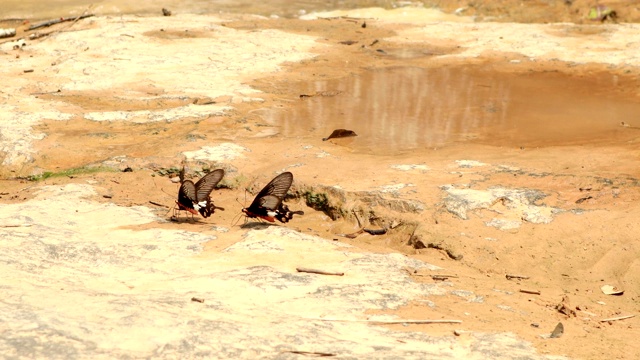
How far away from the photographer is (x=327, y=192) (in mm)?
7074

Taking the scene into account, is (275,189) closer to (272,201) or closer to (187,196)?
(272,201)

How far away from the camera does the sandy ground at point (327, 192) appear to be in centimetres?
476

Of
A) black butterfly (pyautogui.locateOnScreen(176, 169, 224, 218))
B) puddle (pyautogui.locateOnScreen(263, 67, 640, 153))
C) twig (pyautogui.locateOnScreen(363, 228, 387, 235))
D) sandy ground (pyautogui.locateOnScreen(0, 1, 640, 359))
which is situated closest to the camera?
sandy ground (pyautogui.locateOnScreen(0, 1, 640, 359))

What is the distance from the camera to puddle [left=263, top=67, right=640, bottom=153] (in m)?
8.77

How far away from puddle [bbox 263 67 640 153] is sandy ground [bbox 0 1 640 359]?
10 cm

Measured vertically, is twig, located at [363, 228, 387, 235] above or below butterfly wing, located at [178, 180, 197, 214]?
below

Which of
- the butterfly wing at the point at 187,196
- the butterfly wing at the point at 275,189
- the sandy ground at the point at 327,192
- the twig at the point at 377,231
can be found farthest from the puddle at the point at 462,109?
the butterfly wing at the point at 187,196

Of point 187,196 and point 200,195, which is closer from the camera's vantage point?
point 187,196

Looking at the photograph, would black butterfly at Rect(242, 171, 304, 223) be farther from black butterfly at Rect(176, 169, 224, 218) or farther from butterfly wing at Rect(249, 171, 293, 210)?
black butterfly at Rect(176, 169, 224, 218)

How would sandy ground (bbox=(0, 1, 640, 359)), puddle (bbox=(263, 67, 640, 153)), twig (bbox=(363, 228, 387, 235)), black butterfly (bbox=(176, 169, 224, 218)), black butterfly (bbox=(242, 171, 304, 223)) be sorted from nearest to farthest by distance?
sandy ground (bbox=(0, 1, 640, 359)) < black butterfly (bbox=(242, 171, 304, 223)) < black butterfly (bbox=(176, 169, 224, 218)) < twig (bbox=(363, 228, 387, 235)) < puddle (bbox=(263, 67, 640, 153))

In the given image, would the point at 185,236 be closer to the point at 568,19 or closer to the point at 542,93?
the point at 542,93

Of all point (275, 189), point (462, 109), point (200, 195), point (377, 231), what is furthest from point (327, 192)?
point (462, 109)

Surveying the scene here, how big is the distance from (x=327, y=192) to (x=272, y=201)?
1047 mm

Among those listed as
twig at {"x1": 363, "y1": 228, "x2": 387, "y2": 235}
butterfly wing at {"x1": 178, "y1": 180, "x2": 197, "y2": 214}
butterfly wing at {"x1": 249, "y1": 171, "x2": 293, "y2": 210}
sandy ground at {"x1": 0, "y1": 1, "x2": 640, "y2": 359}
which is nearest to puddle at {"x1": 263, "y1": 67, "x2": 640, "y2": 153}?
sandy ground at {"x1": 0, "y1": 1, "x2": 640, "y2": 359}
